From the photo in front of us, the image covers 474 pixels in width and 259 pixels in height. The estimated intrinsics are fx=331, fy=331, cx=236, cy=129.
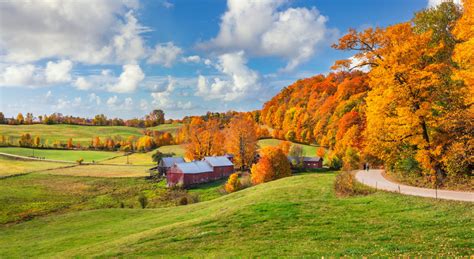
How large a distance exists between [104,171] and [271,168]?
51.9 meters

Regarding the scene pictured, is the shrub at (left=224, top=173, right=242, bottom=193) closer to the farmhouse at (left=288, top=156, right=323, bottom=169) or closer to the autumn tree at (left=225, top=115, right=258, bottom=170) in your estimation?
the autumn tree at (left=225, top=115, right=258, bottom=170)

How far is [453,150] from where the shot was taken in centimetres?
2312


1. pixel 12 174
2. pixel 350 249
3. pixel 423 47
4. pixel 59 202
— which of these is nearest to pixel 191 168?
pixel 59 202

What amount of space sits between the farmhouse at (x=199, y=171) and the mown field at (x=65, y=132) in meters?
92.2

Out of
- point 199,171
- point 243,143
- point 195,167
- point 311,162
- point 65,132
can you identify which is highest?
point 65,132

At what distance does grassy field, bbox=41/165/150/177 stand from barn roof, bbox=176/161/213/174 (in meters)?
15.3

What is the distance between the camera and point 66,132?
16888 centimetres

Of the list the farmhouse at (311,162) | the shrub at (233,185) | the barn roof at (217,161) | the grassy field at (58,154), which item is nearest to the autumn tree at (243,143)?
the barn roof at (217,161)

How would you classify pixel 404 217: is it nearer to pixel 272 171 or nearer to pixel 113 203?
pixel 272 171

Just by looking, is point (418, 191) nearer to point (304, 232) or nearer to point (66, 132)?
point (304, 232)

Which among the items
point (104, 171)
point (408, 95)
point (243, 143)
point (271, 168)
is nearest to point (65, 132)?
point (104, 171)

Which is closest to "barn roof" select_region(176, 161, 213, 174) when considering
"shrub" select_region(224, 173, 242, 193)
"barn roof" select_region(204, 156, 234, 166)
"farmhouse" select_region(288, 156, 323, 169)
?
"barn roof" select_region(204, 156, 234, 166)

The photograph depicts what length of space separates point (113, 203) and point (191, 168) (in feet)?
71.9

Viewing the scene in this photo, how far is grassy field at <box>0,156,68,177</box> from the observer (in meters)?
80.9
